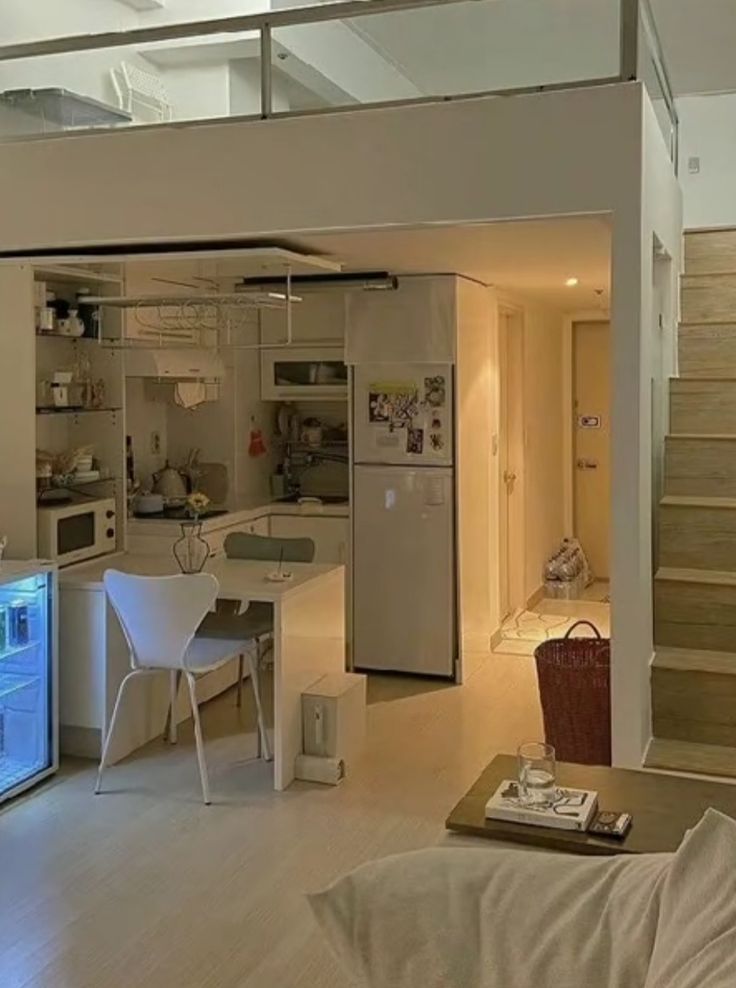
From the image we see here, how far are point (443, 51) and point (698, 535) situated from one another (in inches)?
80.4

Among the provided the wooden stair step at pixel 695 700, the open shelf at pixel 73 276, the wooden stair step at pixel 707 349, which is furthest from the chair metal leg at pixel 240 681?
the wooden stair step at pixel 707 349

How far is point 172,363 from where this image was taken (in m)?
5.40

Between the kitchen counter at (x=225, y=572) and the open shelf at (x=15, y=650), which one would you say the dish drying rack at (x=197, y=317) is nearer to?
the kitchen counter at (x=225, y=572)

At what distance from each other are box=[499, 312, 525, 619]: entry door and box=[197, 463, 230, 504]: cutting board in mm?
1771

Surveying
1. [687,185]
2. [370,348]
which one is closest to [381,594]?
[370,348]

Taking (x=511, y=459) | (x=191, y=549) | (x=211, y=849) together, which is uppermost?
(x=511, y=459)

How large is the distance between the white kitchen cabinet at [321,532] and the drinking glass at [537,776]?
3.83 m

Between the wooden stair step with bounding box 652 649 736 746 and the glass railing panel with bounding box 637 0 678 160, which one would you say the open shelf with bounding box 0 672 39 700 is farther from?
the glass railing panel with bounding box 637 0 678 160

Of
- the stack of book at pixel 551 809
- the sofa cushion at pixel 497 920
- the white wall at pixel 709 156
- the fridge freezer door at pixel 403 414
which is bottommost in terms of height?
the stack of book at pixel 551 809

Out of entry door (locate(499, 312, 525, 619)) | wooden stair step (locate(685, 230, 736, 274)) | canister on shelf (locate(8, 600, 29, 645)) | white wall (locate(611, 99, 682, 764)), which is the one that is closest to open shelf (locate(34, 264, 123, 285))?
canister on shelf (locate(8, 600, 29, 645))

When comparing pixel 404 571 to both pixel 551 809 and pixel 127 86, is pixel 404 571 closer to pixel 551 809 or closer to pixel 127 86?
pixel 127 86

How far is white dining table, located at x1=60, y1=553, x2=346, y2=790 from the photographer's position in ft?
13.9

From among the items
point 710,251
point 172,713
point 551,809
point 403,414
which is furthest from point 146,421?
point 551,809

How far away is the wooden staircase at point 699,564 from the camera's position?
11.8 feet
